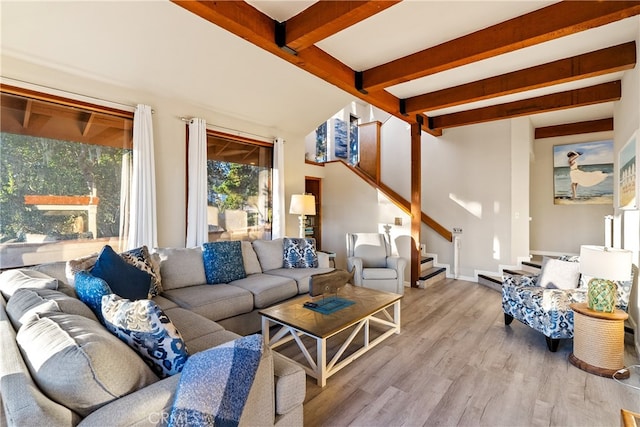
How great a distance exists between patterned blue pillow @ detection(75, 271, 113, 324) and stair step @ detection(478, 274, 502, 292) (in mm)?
5175

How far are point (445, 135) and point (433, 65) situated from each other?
327 cm

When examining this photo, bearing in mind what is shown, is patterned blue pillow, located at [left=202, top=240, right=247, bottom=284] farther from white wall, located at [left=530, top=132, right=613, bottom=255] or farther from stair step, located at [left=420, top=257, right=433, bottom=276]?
white wall, located at [left=530, top=132, right=613, bottom=255]

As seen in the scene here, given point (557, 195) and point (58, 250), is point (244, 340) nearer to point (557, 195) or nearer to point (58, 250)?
point (58, 250)

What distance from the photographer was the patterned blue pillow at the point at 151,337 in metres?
1.28

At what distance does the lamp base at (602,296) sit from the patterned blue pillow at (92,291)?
352 centimetres

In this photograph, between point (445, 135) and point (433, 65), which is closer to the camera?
point (433, 65)

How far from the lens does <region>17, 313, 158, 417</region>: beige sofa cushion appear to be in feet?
3.23

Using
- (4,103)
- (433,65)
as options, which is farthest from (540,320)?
(4,103)

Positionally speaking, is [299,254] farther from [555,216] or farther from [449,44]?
[555,216]

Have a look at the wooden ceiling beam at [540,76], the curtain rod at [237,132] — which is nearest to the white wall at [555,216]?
the wooden ceiling beam at [540,76]

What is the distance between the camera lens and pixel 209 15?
84.3 inches

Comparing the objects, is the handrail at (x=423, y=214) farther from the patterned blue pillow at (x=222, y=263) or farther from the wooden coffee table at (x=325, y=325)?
the patterned blue pillow at (x=222, y=263)

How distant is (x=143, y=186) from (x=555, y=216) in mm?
7291

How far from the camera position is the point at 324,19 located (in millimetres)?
2270
